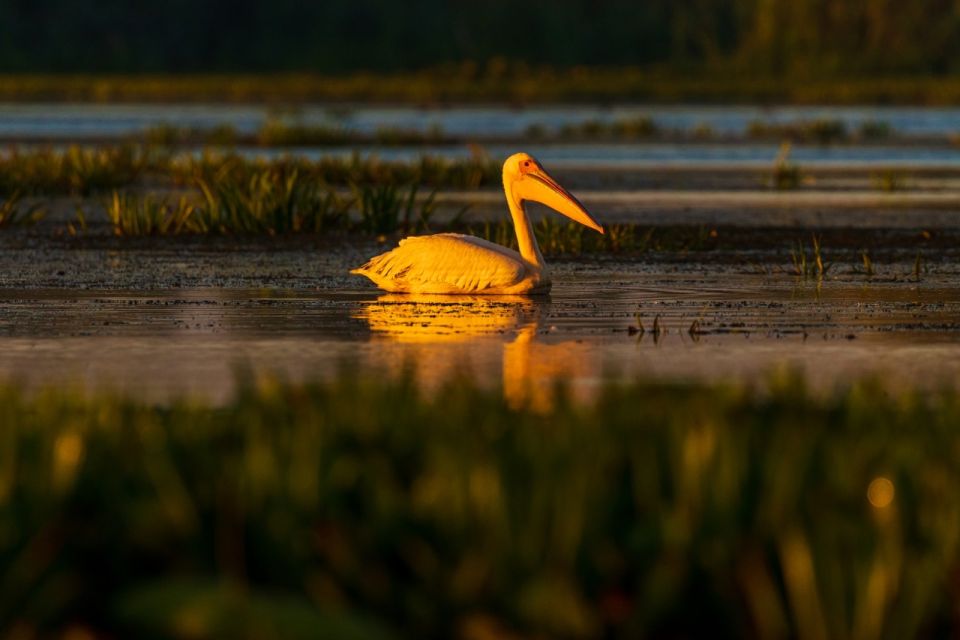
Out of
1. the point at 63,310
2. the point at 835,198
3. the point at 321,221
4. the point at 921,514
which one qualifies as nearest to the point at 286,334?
the point at 63,310

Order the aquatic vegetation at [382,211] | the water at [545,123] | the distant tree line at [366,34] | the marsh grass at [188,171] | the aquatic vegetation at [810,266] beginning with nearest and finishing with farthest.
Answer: the aquatic vegetation at [810,266], the aquatic vegetation at [382,211], the marsh grass at [188,171], the water at [545,123], the distant tree line at [366,34]

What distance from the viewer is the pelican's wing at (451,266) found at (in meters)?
13.3

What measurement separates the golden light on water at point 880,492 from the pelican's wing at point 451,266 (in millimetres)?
7421

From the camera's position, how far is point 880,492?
5.86m

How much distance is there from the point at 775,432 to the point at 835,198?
61.2ft

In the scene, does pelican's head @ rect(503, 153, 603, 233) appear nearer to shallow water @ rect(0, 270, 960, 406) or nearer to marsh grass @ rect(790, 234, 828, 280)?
shallow water @ rect(0, 270, 960, 406)

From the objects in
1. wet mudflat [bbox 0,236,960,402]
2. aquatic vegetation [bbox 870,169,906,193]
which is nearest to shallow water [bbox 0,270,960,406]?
wet mudflat [bbox 0,236,960,402]

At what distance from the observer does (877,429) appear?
6.52 metres

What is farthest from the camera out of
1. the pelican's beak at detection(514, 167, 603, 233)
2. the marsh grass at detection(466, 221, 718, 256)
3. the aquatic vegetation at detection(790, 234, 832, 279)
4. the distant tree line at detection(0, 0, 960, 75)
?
the distant tree line at detection(0, 0, 960, 75)

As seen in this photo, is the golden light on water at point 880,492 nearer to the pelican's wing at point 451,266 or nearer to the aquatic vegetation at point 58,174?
the pelican's wing at point 451,266

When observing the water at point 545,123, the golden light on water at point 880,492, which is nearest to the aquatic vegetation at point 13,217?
the water at point 545,123

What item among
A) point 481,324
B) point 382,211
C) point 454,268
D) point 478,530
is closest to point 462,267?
point 454,268

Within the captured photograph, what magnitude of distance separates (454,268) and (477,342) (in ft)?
6.64

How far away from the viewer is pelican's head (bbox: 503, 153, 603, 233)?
1426 centimetres
